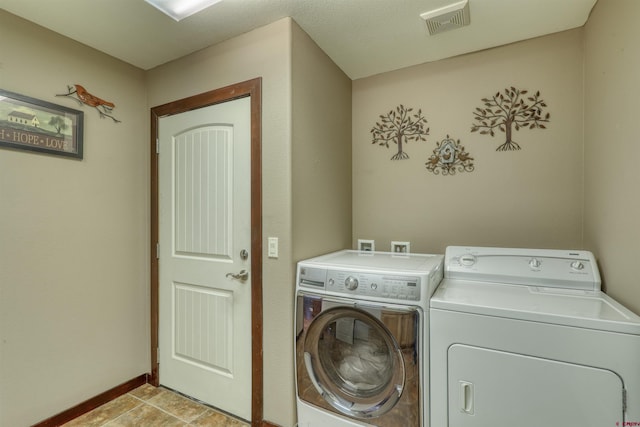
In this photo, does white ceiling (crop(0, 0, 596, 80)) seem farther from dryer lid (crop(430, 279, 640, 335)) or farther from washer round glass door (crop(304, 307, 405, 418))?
washer round glass door (crop(304, 307, 405, 418))

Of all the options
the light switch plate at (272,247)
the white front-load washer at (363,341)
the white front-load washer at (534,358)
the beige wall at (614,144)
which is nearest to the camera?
the white front-load washer at (534,358)

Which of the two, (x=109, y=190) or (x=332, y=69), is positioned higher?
(x=332, y=69)

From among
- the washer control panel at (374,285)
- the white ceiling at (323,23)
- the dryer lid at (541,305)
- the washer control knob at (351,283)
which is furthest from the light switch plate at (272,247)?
the white ceiling at (323,23)

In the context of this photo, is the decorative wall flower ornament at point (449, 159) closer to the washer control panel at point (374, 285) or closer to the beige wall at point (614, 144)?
the beige wall at point (614, 144)

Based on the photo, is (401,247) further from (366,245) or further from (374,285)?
(374,285)

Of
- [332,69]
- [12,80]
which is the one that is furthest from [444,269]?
[12,80]

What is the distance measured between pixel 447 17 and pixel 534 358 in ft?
5.65

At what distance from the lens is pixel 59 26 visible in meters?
1.71

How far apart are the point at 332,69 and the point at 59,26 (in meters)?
1.65

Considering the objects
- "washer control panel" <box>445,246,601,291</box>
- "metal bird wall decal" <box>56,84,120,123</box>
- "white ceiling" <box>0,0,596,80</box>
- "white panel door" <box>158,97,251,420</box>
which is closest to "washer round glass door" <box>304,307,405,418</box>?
"white panel door" <box>158,97,251,420</box>

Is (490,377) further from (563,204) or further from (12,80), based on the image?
(12,80)

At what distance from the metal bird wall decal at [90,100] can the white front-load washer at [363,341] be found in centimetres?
172

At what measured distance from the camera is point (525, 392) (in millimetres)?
1119

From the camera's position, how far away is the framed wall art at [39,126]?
1.57 m
